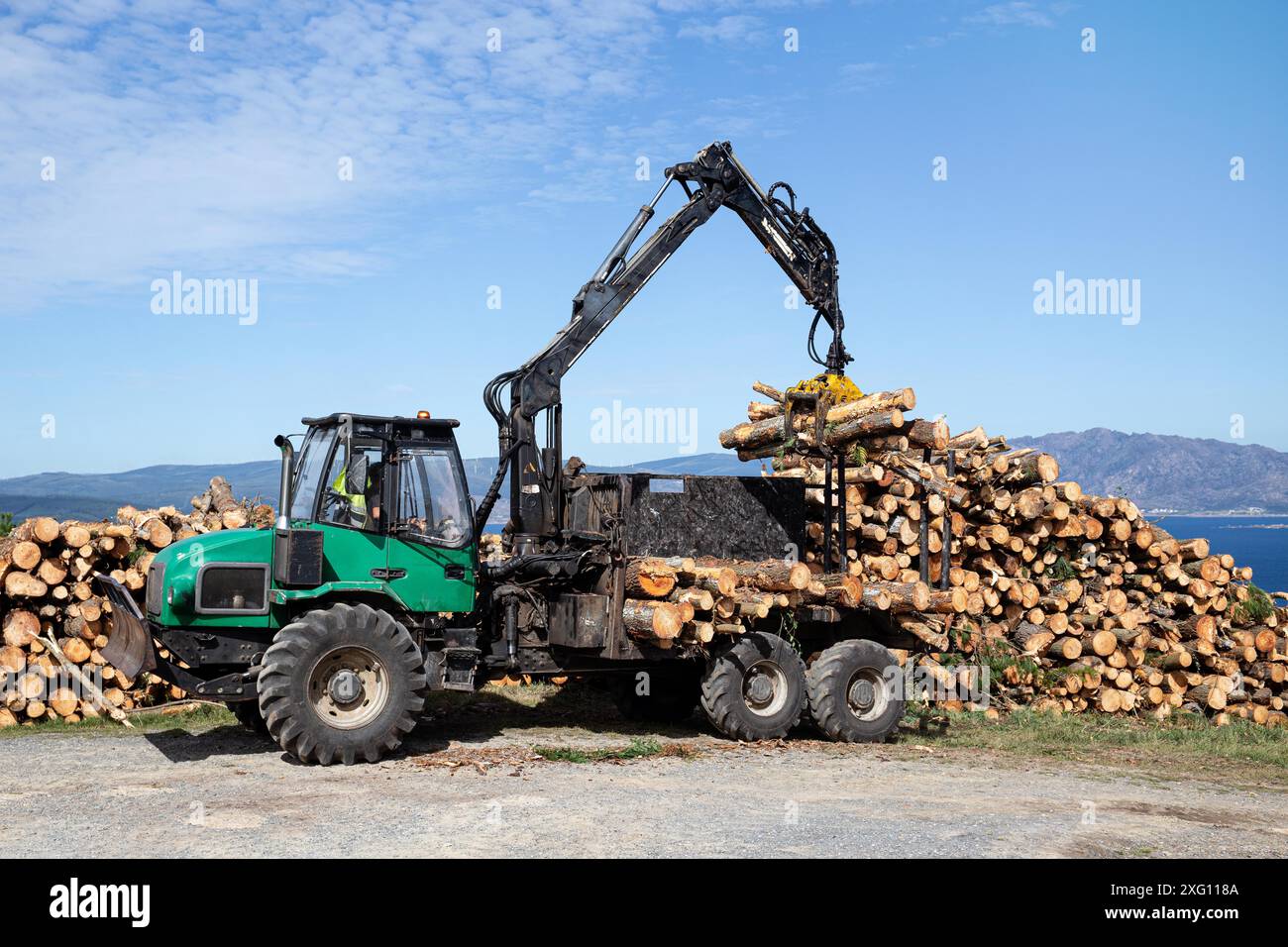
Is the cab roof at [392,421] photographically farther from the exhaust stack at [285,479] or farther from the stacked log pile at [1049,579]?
the stacked log pile at [1049,579]

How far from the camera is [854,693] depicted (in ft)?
39.8

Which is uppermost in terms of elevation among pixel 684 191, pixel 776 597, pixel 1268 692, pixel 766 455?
pixel 684 191

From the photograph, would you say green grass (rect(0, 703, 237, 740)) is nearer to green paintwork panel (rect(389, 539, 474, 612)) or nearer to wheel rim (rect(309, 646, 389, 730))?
wheel rim (rect(309, 646, 389, 730))

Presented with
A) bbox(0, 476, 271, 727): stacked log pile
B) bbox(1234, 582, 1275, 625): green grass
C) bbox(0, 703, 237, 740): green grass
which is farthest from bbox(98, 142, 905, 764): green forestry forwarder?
bbox(1234, 582, 1275, 625): green grass

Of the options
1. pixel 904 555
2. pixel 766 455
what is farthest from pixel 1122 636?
pixel 766 455

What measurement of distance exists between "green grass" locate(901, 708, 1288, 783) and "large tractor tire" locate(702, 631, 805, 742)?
150 cm

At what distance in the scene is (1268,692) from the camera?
1592 cm

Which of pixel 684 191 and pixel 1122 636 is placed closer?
pixel 684 191

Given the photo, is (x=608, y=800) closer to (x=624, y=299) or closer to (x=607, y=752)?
(x=607, y=752)

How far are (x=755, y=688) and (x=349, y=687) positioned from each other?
392 centimetres

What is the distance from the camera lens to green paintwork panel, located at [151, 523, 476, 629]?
10070mm

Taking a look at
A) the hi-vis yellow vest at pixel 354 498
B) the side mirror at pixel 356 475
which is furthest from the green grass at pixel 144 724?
the side mirror at pixel 356 475
